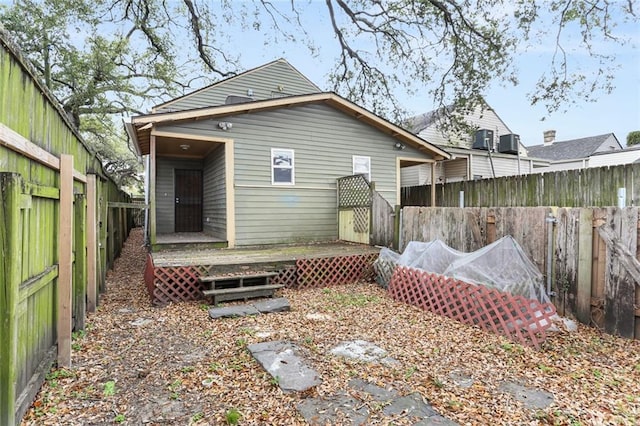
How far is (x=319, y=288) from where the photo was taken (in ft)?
21.7

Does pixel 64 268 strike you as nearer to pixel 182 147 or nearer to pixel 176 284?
pixel 176 284

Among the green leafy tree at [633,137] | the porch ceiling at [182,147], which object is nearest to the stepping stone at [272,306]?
the porch ceiling at [182,147]

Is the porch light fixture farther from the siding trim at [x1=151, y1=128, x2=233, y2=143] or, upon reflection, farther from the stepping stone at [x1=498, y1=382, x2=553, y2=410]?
the stepping stone at [x1=498, y1=382, x2=553, y2=410]

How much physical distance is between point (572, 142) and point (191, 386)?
29715mm

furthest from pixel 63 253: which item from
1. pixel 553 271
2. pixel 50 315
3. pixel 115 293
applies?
pixel 553 271

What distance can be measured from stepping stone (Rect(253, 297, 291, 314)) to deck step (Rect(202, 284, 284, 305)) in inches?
9.9

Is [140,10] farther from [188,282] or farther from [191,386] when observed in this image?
[191,386]

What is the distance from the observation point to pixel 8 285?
5.97 ft

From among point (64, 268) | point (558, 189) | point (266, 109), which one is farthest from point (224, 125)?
point (558, 189)

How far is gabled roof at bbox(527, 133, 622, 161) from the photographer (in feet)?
73.8

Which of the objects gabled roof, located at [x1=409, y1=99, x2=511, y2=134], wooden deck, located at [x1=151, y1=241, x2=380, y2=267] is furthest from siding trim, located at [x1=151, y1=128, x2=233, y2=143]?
gabled roof, located at [x1=409, y1=99, x2=511, y2=134]

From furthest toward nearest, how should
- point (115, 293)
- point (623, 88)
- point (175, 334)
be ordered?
point (623, 88)
point (115, 293)
point (175, 334)

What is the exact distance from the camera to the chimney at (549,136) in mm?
26203

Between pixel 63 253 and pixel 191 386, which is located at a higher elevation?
pixel 63 253
